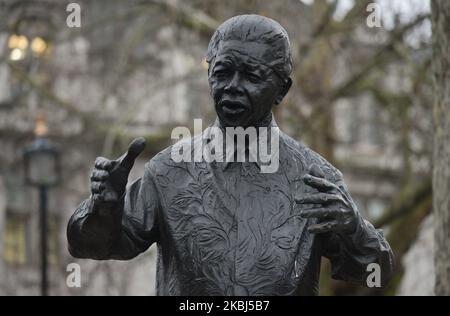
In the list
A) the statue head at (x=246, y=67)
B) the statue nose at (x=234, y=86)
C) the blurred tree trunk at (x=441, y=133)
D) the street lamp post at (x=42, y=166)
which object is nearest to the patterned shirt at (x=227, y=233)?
the statue head at (x=246, y=67)

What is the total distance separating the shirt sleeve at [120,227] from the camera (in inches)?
291

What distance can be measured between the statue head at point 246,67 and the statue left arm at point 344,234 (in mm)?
488

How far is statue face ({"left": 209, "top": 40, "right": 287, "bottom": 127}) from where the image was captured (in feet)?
24.1

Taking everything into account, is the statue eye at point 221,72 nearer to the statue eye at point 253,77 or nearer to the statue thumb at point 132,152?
the statue eye at point 253,77

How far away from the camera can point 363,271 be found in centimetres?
755

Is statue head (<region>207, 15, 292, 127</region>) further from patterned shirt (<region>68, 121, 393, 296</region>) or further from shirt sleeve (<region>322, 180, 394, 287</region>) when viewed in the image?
shirt sleeve (<region>322, 180, 394, 287</region>)

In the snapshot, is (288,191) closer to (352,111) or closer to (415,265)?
(415,265)

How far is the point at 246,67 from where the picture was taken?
7.37m

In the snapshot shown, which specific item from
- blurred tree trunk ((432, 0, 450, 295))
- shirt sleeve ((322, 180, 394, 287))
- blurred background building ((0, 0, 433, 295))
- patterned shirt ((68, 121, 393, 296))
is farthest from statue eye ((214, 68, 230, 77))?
blurred background building ((0, 0, 433, 295))

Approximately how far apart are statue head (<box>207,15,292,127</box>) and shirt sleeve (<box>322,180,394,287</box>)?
599 mm

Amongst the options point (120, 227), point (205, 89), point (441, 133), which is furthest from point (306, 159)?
point (205, 89)

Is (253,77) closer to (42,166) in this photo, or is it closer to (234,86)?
(234,86)

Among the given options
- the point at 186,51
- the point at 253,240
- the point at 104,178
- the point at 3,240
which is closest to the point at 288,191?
the point at 253,240

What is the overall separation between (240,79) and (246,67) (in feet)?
0.20
